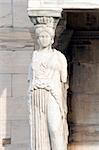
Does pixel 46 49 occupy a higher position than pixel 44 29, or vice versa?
pixel 44 29

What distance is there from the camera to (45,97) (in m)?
11.4

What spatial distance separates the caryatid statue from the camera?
1135cm

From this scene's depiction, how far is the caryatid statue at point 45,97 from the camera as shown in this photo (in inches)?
447

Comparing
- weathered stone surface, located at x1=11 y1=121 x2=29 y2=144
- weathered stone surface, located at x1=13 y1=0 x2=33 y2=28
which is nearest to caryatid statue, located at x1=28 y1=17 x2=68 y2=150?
weathered stone surface, located at x1=11 y1=121 x2=29 y2=144

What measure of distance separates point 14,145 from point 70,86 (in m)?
1.48

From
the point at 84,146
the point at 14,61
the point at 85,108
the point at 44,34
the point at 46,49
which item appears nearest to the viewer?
the point at 44,34

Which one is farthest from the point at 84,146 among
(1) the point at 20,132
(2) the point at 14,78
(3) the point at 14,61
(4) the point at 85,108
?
(3) the point at 14,61

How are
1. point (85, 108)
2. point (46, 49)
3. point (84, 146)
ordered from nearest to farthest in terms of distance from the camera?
1. point (46, 49)
2. point (84, 146)
3. point (85, 108)

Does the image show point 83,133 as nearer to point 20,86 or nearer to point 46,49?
point 20,86

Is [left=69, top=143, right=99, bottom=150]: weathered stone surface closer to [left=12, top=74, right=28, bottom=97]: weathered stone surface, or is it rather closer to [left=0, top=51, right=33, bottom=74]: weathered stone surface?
[left=12, top=74, right=28, bottom=97]: weathered stone surface

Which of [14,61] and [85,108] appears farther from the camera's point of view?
[85,108]

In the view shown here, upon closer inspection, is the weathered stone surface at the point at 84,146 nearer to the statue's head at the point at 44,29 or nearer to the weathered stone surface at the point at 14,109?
the weathered stone surface at the point at 14,109

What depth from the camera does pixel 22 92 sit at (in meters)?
12.8

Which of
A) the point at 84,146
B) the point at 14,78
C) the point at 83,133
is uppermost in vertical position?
the point at 14,78
